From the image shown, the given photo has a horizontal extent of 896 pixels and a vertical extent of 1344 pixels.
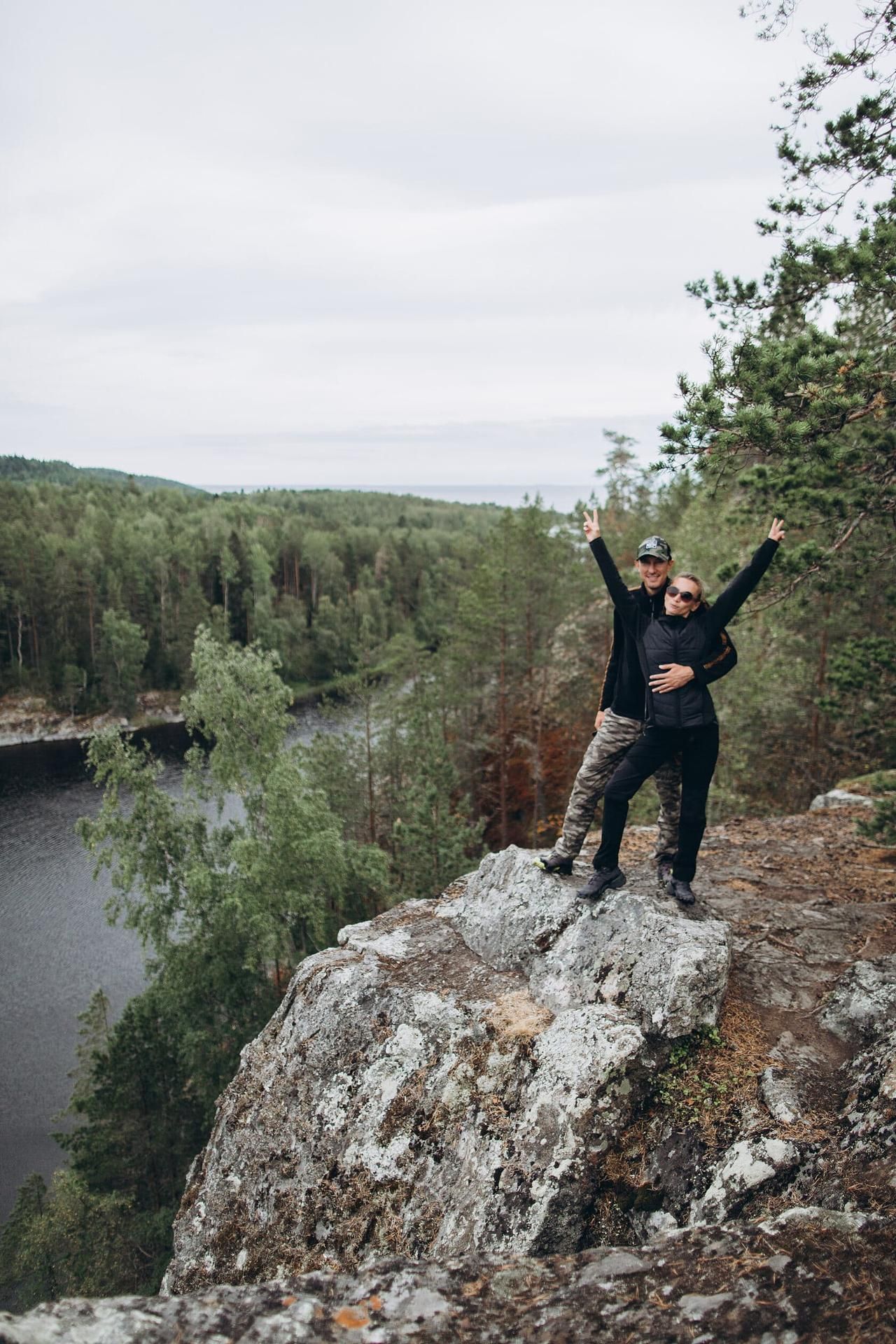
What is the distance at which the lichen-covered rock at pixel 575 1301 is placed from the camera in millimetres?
2572

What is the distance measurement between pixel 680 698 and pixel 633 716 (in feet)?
1.87

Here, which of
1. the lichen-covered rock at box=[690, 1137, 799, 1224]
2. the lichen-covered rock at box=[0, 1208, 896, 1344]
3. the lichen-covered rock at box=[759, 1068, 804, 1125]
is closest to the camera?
the lichen-covered rock at box=[0, 1208, 896, 1344]

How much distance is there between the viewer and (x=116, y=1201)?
581 inches

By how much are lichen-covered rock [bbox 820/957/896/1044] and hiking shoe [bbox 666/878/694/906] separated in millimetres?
1039

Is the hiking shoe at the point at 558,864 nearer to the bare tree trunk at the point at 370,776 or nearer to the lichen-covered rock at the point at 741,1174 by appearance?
Result: the lichen-covered rock at the point at 741,1174

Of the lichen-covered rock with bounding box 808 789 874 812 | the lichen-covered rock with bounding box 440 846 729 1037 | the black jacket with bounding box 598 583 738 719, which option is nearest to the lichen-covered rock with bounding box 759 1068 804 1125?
the lichen-covered rock with bounding box 440 846 729 1037

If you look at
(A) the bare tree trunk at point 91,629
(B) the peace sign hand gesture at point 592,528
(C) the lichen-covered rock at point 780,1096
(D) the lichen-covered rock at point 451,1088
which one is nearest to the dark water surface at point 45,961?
(D) the lichen-covered rock at point 451,1088

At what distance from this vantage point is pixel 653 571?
509cm

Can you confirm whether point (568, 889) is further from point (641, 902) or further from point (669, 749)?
point (669, 749)

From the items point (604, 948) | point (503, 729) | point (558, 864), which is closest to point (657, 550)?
point (558, 864)

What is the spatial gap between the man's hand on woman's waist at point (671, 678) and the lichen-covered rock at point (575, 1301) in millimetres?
2827

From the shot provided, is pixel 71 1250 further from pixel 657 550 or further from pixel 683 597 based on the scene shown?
pixel 657 550

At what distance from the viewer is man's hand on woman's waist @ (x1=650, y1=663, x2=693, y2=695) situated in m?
4.92

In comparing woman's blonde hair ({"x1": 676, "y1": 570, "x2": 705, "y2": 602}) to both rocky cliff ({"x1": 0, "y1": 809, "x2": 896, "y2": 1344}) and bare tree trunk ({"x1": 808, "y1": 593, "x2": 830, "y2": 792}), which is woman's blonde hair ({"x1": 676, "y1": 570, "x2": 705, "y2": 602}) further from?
bare tree trunk ({"x1": 808, "y1": 593, "x2": 830, "y2": 792})
